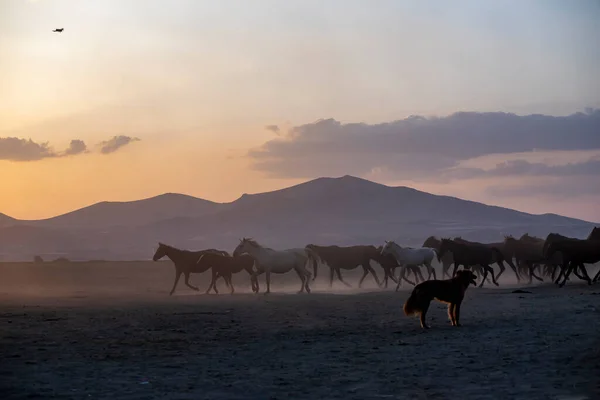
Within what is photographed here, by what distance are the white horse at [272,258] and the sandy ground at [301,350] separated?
664 centimetres

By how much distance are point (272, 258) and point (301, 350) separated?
18053mm

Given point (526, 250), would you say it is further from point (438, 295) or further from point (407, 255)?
point (438, 295)

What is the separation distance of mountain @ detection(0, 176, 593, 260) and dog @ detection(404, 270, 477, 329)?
281 ft

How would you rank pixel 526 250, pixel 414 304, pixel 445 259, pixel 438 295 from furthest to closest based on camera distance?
pixel 526 250 < pixel 445 259 < pixel 438 295 < pixel 414 304

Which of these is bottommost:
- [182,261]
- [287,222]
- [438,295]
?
[438,295]

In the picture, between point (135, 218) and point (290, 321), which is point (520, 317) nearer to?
point (290, 321)

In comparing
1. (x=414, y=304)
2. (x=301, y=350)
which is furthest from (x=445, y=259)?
(x=301, y=350)

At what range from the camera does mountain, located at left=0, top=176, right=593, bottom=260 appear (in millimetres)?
128500

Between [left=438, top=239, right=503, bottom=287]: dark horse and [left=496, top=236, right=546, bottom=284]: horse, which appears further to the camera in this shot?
[left=496, top=236, right=546, bottom=284]: horse

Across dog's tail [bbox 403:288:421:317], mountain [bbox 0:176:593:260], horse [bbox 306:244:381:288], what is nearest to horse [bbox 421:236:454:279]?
horse [bbox 306:244:381:288]

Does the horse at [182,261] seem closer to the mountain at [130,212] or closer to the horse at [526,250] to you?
the horse at [526,250]

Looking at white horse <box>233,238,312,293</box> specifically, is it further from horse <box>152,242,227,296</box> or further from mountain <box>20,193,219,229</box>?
mountain <box>20,193,219,229</box>

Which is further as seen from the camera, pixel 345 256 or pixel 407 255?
pixel 345 256

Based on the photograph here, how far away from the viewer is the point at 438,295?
56.7ft
